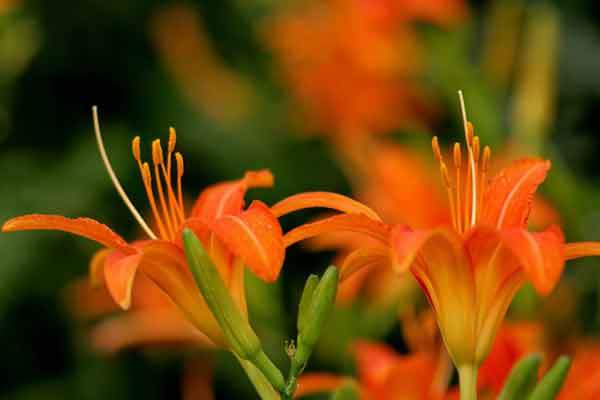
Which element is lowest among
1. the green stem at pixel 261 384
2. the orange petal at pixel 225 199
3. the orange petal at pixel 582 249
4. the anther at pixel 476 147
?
the green stem at pixel 261 384

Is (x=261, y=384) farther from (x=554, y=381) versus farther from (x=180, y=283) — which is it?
(x=554, y=381)

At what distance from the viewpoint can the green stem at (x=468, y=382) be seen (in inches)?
36.4

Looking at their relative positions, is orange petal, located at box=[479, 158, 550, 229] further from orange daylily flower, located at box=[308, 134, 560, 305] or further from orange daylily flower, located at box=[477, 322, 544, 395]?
orange daylily flower, located at box=[308, 134, 560, 305]

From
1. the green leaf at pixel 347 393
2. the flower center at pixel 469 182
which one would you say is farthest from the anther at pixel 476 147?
the green leaf at pixel 347 393

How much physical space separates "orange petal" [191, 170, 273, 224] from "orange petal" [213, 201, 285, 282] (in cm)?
4

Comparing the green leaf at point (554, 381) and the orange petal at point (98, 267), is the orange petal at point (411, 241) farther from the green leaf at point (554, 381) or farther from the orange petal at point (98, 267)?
the orange petal at point (98, 267)

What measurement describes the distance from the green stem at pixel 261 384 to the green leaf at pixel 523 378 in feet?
0.56

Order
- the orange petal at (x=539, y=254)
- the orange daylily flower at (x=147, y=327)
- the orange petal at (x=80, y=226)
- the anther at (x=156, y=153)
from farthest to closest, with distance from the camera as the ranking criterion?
1. the orange daylily flower at (x=147, y=327)
2. the anther at (x=156, y=153)
3. the orange petal at (x=80, y=226)
4. the orange petal at (x=539, y=254)

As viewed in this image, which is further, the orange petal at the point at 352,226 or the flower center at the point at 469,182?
the flower center at the point at 469,182

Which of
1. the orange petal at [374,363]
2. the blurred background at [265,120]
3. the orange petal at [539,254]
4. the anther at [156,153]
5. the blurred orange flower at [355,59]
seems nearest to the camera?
the orange petal at [539,254]

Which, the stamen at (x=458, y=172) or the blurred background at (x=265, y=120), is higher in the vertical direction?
the stamen at (x=458, y=172)

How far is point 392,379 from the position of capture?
106 cm

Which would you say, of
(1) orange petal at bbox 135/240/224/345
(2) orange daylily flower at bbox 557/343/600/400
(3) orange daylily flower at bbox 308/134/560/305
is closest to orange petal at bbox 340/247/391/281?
(1) orange petal at bbox 135/240/224/345

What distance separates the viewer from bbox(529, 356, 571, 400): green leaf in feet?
2.90
